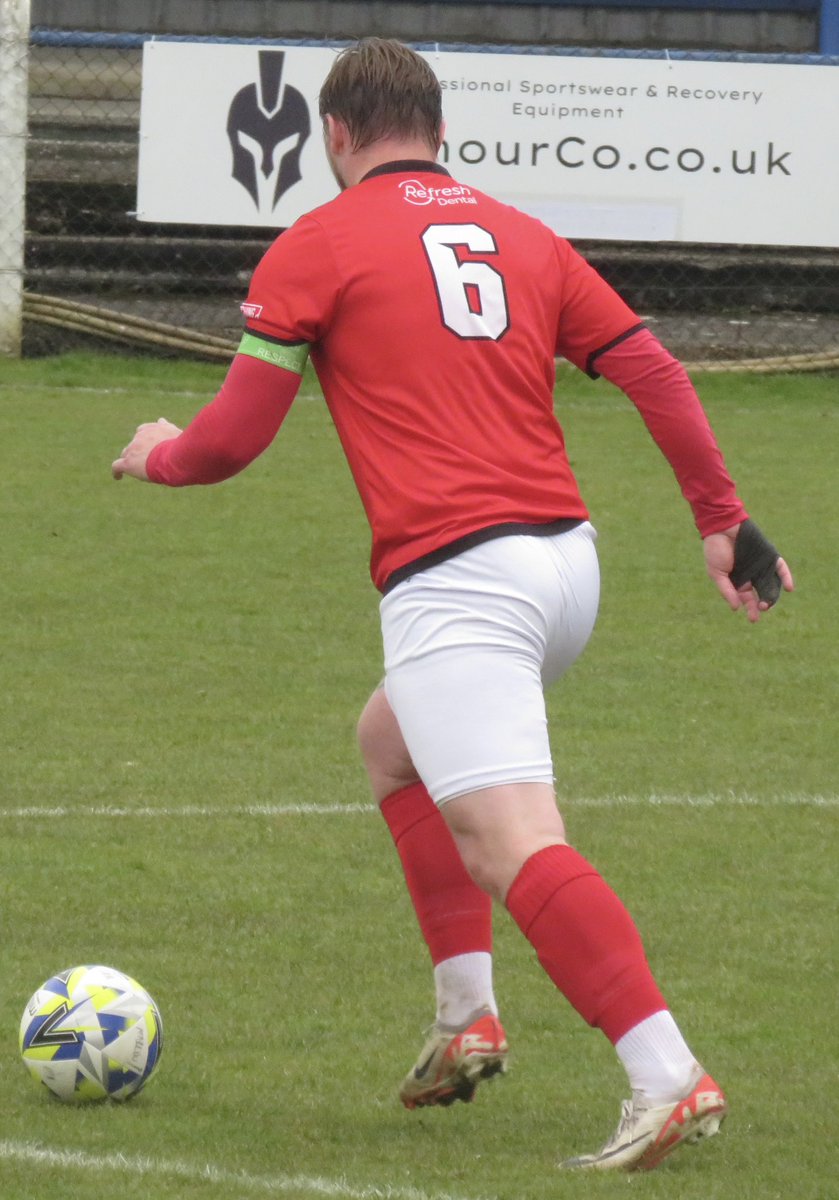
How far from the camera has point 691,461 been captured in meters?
3.72

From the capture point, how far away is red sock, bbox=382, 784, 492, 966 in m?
4.03

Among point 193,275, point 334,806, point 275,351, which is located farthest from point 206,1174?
point 193,275

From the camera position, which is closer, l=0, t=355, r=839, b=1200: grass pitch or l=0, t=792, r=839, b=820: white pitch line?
l=0, t=355, r=839, b=1200: grass pitch

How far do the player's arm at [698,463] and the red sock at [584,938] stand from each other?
→ 23.9 inches

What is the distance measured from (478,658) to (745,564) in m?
0.58

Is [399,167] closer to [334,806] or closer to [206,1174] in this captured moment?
[206,1174]

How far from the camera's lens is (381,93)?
11.9 ft

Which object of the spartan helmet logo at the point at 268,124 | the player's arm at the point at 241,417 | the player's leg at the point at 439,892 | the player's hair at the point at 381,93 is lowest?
the spartan helmet logo at the point at 268,124

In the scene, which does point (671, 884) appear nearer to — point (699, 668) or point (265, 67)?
point (699, 668)

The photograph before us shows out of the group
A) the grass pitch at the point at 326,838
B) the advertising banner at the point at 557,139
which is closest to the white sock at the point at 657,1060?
the grass pitch at the point at 326,838

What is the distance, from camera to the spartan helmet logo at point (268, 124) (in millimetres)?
13234

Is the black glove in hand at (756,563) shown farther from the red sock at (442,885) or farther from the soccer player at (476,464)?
the red sock at (442,885)

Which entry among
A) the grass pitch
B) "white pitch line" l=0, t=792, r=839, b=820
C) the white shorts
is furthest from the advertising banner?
the white shorts

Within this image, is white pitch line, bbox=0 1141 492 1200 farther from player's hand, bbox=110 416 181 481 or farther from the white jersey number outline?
the white jersey number outline
